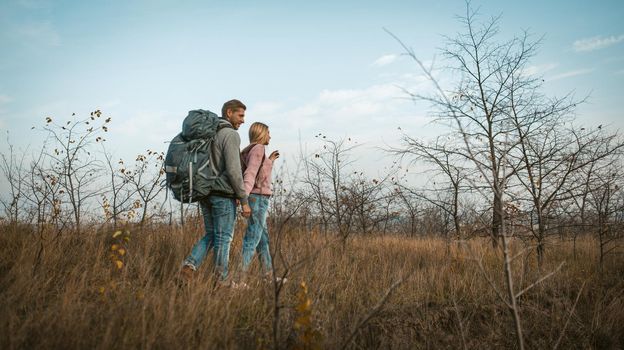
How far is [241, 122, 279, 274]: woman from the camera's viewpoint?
11.2ft

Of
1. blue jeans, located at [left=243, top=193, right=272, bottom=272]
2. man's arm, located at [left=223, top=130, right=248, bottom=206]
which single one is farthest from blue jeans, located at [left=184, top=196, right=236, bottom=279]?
blue jeans, located at [left=243, top=193, right=272, bottom=272]

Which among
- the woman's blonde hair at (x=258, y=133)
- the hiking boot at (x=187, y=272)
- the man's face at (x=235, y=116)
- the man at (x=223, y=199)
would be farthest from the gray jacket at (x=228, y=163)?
the hiking boot at (x=187, y=272)

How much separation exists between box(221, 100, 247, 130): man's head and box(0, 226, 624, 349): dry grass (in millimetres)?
1409

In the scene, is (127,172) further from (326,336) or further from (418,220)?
→ (418,220)

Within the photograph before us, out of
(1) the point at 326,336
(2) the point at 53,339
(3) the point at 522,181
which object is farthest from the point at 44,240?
(3) the point at 522,181

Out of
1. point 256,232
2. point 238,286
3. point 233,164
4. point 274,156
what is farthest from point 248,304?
point 274,156

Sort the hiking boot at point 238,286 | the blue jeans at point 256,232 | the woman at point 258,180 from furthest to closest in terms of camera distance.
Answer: the woman at point 258,180 < the blue jeans at point 256,232 < the hiking boot at point 238,286

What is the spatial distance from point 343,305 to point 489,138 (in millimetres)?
4172

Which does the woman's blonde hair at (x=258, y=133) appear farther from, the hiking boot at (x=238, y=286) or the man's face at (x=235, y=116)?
the hiking boot at (x=238, y=286)

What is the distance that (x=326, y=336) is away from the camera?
7.82ft

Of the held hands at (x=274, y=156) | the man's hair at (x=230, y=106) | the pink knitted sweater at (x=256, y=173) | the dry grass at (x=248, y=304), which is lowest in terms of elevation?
the dry grass at (x=248, y=304)

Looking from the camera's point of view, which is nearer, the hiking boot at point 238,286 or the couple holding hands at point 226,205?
the hiking boot at point 238,286

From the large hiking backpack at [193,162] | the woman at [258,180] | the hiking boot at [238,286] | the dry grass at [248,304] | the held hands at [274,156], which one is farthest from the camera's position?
the held hands at [274,156]

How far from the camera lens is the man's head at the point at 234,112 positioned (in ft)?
11.2
